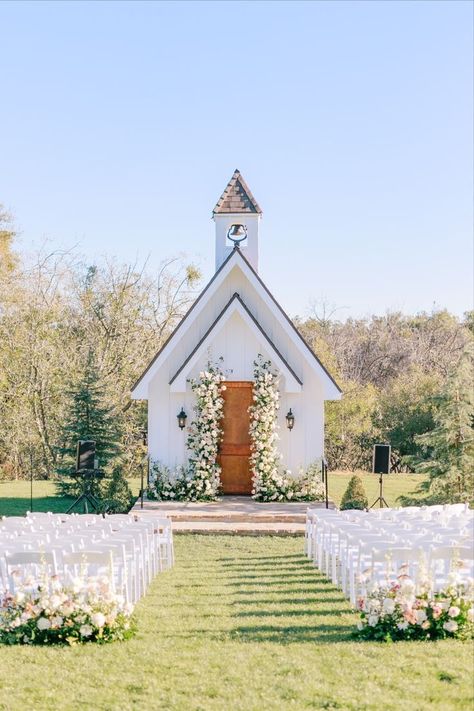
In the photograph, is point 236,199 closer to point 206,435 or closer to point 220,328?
point 220,328

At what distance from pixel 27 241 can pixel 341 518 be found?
78.8 ft

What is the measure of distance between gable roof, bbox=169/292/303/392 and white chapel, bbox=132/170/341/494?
0.02 meters

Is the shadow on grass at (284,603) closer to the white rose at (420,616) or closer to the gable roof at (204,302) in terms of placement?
the white rose at (420,616)

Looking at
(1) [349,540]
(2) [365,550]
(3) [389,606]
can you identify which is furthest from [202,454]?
(3) [389,606]

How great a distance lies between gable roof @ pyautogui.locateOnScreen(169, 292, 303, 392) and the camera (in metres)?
19.4

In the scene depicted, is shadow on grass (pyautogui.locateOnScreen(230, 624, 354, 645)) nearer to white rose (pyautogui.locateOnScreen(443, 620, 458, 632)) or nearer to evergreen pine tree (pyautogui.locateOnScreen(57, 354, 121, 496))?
white rose (pyautogui.locateOnScreen(443, 620, 458, 632))

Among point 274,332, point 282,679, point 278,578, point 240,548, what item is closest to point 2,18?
point 274,332

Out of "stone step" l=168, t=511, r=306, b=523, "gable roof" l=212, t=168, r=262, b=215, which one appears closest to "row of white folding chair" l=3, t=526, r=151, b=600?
"stone step" l=168, t=511, r=306, b=523

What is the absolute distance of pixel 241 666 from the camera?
7.43m

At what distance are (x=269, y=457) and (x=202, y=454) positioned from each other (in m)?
1.50

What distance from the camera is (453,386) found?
61.2ft

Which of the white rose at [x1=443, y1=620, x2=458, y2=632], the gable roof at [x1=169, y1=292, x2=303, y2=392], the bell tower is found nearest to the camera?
the white rose at [x1=443, y1=620, x2=458, y2=632]

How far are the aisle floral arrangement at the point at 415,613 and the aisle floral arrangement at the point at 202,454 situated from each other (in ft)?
35.8

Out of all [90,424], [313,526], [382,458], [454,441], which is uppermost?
[90,424]
